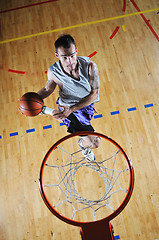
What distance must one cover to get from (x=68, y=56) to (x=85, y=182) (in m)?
1.84

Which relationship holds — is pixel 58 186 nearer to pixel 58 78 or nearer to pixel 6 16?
pixel 58 78

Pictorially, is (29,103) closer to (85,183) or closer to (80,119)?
(80,119)

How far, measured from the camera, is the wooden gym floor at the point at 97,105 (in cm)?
344

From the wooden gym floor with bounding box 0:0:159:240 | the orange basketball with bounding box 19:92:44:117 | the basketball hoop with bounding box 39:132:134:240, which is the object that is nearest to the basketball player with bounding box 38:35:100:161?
the basketball hoop with bounding box 39:132:134:240

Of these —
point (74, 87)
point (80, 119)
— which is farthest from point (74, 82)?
point (80, 119)

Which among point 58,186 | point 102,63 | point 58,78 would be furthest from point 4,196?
point 102,63

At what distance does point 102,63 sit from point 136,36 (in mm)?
835

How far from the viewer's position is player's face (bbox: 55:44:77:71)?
2.79 m

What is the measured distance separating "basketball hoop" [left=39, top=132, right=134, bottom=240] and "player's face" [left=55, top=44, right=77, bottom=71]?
107 cm

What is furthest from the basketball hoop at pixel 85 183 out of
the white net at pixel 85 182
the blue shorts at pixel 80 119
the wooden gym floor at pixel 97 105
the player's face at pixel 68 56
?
the player's face at pixel 68 56

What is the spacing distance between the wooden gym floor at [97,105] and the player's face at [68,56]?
1.08 metres

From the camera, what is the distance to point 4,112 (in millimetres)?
4047

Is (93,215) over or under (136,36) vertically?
under

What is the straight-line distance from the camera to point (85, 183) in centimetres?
356
